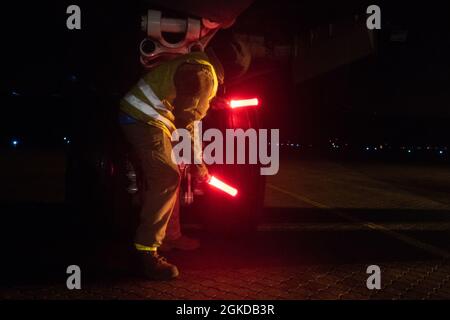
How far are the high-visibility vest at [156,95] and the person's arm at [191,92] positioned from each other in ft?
0.18

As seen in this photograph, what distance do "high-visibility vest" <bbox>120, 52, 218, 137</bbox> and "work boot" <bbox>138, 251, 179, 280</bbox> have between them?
3.55ft

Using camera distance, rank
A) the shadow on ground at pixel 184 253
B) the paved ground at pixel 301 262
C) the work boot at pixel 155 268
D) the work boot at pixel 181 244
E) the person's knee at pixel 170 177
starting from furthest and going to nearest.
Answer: the work boot at pixel 181 244, the shadow on ground at pixel 184 253, the person's knee at pixel 170 177, the work boot at pixel 155 268, the paved ground at pixel 301 262

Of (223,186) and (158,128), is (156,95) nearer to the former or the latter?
(158,128)

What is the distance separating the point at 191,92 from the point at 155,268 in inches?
59.5

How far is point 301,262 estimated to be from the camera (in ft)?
14.6

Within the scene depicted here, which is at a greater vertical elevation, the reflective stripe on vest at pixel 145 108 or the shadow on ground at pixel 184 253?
the reflective stripe on vest at pixel 145 108

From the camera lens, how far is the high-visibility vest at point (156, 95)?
12.5 ft

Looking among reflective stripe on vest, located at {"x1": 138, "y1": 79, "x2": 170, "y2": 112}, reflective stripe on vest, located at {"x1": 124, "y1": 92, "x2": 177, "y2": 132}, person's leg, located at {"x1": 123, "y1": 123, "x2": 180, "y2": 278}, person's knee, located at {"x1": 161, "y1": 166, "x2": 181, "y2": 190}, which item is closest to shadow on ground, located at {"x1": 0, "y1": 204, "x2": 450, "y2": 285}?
person's leg, located at {"x1": 123, "y1": 123, "x2": 180, "y2": 278}

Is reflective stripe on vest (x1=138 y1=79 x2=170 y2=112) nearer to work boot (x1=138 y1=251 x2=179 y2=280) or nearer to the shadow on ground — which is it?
work boot (x1=138 y1=251 x2=179 y2=280)

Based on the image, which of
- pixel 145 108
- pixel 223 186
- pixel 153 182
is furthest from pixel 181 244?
pixel 145 108

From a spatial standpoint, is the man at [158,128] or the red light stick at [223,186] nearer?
the man at [158,128]

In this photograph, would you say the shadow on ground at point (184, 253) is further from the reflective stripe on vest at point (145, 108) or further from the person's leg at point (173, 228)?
the reflective stripe on vest at point (145, 108)

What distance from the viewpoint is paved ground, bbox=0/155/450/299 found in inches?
140

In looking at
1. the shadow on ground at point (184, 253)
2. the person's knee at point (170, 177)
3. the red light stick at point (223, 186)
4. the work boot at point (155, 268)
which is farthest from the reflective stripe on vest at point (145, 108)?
the shadow on ground at point (184, 253)
